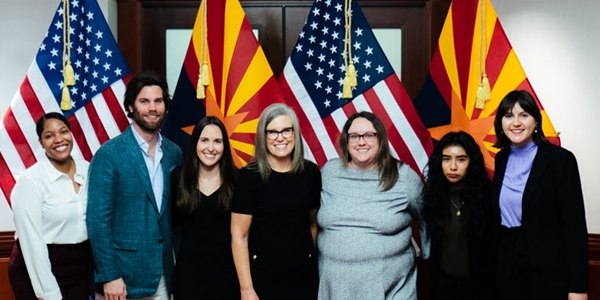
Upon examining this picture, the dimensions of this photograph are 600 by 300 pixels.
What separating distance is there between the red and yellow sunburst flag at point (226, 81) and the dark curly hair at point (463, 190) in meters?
1.03

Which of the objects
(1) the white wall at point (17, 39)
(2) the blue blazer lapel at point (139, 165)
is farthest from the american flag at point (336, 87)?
(1) the white wall at point (17, 39)

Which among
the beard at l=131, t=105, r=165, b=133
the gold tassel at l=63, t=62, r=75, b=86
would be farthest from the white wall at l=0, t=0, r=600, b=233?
the beard at l=131, t=105, r=165, b=133

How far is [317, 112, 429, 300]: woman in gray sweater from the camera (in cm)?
264

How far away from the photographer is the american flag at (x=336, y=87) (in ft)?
11.0

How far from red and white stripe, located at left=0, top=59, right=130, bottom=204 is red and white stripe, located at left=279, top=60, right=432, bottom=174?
0.98 metres

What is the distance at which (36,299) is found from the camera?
2717 millimetres

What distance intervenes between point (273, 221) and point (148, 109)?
76 centimetres

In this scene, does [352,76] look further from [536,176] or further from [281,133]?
[536,176]

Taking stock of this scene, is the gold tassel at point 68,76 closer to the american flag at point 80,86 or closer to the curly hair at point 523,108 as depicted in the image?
the american flag at point 80,86

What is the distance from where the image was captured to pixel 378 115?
3346 millimetres

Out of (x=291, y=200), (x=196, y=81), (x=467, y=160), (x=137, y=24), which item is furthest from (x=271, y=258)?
(x=137, y=24)

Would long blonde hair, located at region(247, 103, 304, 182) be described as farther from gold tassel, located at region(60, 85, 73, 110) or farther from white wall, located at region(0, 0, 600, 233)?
white wall, located at region(0, 0, 600, 233)

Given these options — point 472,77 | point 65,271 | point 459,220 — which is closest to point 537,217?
point 459,220

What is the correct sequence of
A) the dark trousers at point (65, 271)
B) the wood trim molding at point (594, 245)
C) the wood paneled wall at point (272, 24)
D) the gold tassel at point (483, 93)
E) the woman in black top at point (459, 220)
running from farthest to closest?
the wood paneled wall at point (272, 24) < the wood trim molding at point (594, 245) < the gold tassel at point (483, 93) < the dark trousers at point (65, 271) < the woman in black top at point (459, 220)
